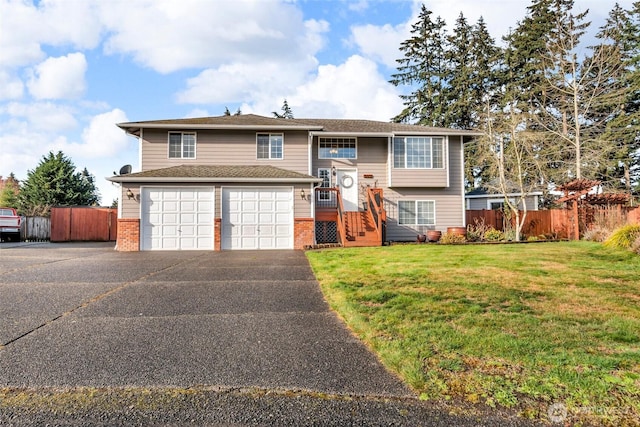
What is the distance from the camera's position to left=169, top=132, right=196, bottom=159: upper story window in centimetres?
1620

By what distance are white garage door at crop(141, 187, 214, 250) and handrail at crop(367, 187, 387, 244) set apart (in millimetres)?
6450

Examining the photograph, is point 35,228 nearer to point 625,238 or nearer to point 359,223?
point 359,223

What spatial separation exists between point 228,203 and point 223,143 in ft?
12.2

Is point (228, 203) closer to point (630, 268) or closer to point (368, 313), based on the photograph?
point (368, 313)

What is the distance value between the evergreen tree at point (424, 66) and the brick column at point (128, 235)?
87.3 feet

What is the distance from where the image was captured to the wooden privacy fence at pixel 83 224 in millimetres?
19438

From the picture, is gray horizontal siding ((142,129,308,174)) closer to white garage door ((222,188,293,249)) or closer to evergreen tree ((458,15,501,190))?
white garage door ((222,188,293,249))

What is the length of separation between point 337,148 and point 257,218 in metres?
5.68

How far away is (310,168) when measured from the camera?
53.6ft

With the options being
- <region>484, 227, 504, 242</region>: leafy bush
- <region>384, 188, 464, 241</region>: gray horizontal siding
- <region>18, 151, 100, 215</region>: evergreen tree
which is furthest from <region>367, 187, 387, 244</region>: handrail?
<region>18, 151, 100, 215</region>: evergreen tree

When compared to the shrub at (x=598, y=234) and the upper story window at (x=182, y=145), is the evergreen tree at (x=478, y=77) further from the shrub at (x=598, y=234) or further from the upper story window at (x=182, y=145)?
the upper story window at (x=182, y=145)

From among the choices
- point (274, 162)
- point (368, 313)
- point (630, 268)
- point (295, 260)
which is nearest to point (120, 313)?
point (368, 313)

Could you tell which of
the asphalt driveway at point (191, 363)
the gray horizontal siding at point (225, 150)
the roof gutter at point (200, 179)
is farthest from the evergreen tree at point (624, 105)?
the asphalt driveway at point (191, 363)

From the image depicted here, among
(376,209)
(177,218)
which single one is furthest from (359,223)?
(177,218)
